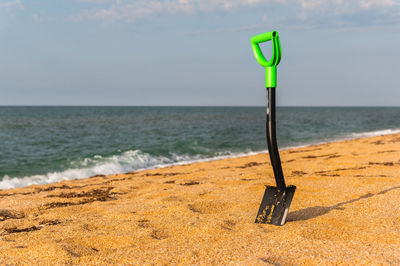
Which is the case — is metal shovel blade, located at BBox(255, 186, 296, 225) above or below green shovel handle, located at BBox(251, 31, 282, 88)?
below

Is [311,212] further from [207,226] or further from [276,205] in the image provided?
[207,226]

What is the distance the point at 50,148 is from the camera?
1769 cm

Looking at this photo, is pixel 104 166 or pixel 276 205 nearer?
pixel 276 205

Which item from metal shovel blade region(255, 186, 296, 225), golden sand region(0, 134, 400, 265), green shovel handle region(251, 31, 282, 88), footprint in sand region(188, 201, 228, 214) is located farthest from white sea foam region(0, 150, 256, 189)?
green shovel handle region(251, 31, 282, 88)

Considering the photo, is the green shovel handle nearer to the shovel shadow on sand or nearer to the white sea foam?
the shovel shadow on sand

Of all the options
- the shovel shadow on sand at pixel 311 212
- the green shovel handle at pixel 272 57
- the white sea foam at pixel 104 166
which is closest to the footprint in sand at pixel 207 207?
the shovel shadow on sand at pixel 311 212

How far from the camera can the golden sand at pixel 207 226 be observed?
112 inches

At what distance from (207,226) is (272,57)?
1853 millimetres

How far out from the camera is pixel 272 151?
3264mm

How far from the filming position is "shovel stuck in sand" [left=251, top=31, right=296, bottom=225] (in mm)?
3123

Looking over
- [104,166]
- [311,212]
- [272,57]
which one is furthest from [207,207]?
[104,166]

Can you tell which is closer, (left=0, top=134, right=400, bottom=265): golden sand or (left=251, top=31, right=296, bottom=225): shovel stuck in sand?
(left=0, top=134, right=400, bottom=265): golden sand

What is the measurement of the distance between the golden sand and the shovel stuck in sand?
14cm

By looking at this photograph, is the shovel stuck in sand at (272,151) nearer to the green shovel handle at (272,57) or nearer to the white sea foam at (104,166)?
the green shovel handle at (272,57)
